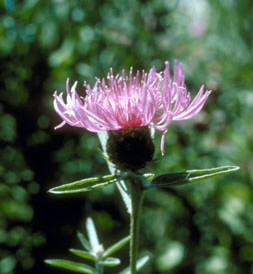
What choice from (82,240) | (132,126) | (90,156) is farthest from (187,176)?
(90,156)

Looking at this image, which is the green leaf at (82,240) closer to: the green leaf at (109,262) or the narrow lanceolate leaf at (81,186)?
the green leaf at (109,262)

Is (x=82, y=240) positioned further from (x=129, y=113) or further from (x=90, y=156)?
(x=90, y=156)

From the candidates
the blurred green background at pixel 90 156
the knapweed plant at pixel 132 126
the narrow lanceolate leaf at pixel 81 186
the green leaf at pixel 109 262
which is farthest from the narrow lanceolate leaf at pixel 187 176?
the blurred green background at pixel 90 156

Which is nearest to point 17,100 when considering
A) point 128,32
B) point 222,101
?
point 128,32

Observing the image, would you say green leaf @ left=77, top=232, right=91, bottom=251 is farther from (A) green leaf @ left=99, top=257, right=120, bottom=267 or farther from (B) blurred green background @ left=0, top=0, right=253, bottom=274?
(B) blurred green background @ left=0, top=0, right=253, bottom=274

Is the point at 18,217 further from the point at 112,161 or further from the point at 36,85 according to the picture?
the point at 112,161

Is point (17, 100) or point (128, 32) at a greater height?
point (128, 32)
